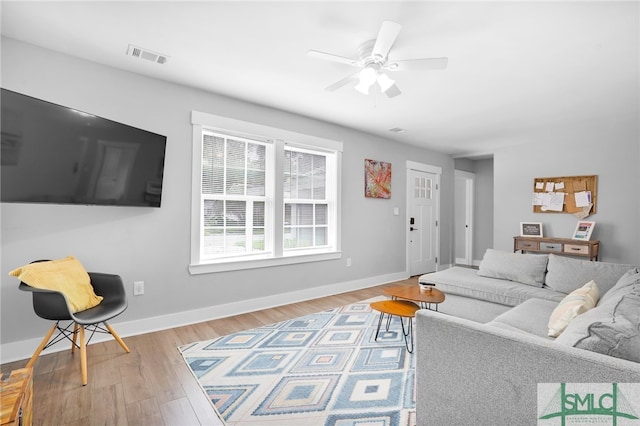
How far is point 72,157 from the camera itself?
2.17m

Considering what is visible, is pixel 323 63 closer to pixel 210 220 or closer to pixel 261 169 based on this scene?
pixel 261 169

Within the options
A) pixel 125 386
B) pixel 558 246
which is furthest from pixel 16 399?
pixel 558 246

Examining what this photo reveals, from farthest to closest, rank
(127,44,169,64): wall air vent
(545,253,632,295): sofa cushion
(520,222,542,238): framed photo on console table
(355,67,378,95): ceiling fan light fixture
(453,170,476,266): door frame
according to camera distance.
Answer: (453,170,476,266): door frame < (520,222,542,238): framed photo on console table < (545,253,632,295): sofa cushion < (127,44,169,64): wall air vent < (355,67,378,95): ceiling fan light fixture

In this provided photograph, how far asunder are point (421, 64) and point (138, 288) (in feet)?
10.0

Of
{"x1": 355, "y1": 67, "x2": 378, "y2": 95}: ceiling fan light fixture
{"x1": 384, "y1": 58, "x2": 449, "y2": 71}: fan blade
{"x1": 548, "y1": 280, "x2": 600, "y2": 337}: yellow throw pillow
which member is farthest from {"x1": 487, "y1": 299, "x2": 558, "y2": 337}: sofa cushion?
{"x1": 355, "y1": 67, "x2": 378, "y2": 95}: ceiling fan light fixture

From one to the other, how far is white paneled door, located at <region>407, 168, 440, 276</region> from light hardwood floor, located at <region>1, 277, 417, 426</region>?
152 inches

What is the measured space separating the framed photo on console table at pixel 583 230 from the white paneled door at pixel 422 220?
218 cm

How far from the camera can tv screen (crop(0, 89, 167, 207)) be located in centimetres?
188

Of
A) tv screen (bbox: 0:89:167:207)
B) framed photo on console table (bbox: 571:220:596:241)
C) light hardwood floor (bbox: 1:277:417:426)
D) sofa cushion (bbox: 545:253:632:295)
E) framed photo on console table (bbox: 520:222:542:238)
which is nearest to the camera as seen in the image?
light hardwood floor (bbox: 1:277:417:426)

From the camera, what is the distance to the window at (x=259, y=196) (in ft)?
10.9

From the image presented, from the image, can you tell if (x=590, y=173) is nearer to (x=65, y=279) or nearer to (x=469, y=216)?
(x=469, y=216)

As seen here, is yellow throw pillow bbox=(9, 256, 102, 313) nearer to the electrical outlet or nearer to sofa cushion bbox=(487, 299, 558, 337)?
the electrical outlet

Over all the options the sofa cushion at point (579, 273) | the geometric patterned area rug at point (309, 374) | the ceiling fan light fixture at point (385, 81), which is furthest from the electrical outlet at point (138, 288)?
the sofa cushion at point (579, 273)

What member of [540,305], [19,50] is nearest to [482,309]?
[540,305]
